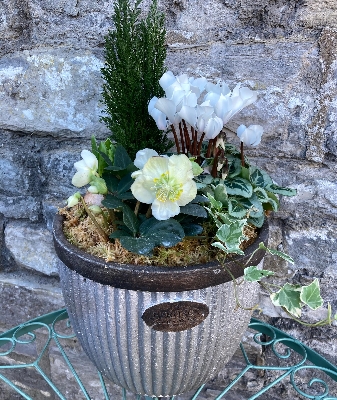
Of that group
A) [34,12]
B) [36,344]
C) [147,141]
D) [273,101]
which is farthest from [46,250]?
[273,101]

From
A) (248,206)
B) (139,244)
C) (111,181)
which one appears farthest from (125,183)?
(248,206)

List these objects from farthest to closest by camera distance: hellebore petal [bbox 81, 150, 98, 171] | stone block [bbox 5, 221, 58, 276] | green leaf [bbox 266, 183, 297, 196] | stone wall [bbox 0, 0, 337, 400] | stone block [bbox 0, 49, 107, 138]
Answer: stone block [bbox 5, 221, 58, 276]
stone block [bbox 0, 49, 107, 138]
stone wall [bbox 0, 0, 337, 400]
green leaf [bbox 266, 183, 297, 196]
hellebore petal [bbox 81, 150, 98, 171]

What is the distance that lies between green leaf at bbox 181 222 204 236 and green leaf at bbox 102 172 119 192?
152mm

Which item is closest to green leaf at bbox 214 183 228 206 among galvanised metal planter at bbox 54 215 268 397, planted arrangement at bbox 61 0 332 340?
planted arrangement at bbox 61 0 332 340

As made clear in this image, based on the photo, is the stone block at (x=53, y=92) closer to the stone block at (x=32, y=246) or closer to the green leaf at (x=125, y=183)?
the stone block at (x=32, y=246)

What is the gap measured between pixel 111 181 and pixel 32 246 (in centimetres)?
64

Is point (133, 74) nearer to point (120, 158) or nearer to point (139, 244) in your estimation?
point (120, 158)

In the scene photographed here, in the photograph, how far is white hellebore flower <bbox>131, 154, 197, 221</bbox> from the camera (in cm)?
78

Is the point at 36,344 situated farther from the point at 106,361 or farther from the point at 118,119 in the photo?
the point at 118,119

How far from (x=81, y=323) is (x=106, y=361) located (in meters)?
0.09

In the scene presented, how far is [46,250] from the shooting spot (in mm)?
1402

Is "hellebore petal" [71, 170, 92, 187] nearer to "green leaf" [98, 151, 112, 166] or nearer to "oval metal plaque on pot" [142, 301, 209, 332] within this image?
"green leaf" [98, 151, 112, 166]

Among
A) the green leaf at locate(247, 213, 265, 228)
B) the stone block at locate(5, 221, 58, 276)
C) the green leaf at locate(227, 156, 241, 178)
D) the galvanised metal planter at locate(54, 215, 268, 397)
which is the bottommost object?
the stone block at locate(5, 221, 58, 276)

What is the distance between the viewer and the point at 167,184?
785 millimetres
